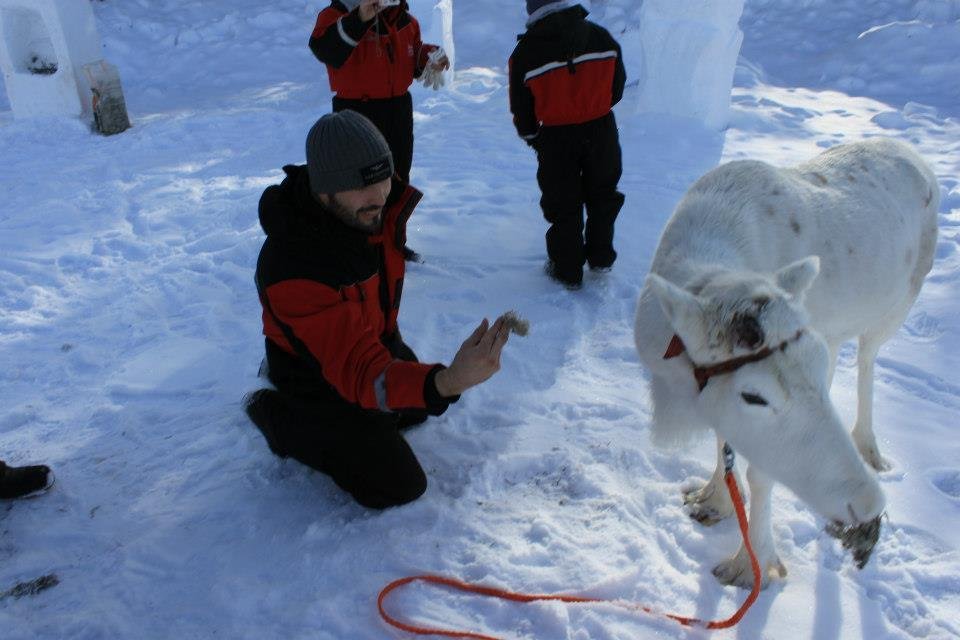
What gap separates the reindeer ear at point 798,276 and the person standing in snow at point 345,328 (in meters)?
0.88

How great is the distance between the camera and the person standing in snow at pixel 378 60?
4.25m

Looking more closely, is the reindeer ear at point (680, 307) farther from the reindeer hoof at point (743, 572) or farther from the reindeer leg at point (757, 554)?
the reindeer hoof at point (743, 572)

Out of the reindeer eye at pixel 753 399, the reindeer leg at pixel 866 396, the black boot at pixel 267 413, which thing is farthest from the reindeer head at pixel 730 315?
the black boot at pixel 267 413

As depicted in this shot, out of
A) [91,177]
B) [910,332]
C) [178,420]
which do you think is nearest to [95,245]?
[91,177]

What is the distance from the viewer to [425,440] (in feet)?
10.8

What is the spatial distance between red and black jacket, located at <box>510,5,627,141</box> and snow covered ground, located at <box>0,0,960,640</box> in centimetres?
114

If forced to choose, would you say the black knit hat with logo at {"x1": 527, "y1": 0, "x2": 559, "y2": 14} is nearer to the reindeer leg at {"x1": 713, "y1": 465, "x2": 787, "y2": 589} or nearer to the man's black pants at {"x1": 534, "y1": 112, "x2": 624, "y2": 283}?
the man's black pants at {"x1": 534, "y1": 112, "x2": 624, "y2": 283}

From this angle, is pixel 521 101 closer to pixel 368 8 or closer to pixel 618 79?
pixel 618 79

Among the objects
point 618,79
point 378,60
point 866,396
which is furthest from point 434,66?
point 866,396

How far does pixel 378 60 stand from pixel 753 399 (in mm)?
3480

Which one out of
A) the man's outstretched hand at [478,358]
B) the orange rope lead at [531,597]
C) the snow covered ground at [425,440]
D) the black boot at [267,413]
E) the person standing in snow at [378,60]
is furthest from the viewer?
the person standing in snow at [378,60]

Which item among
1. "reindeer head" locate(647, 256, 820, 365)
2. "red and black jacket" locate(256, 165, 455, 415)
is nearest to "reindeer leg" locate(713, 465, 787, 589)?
"reindeer head" locate(647, 256, 820, 365)

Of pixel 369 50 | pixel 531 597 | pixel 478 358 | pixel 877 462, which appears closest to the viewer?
pixel 478 358

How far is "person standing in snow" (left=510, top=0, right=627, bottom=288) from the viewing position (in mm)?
4219
